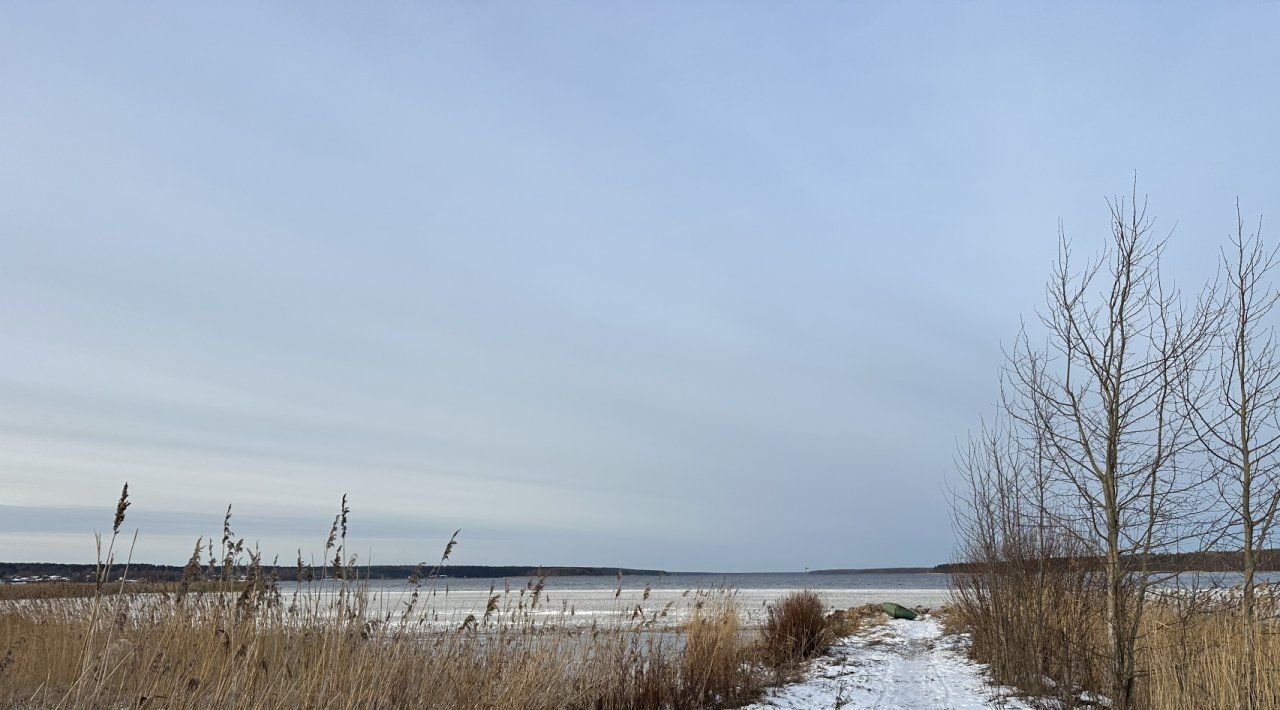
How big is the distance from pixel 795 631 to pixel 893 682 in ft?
8.99

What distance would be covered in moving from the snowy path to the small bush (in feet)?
1.01

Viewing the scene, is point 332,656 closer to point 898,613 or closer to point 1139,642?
point 1139,642

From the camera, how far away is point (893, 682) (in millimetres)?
10953

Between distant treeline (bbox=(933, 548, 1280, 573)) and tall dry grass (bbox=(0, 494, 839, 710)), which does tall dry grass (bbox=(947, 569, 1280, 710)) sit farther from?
tall dry grass (bbox=(0, 494, 839, 710))

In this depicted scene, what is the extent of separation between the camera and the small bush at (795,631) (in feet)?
42.4

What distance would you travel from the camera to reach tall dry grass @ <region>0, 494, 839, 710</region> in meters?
4.23

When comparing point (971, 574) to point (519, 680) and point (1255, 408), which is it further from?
→ point (519, 680)

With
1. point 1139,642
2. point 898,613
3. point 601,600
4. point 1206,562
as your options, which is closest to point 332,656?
point 1206,562

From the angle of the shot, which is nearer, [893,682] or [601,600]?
[893,682]

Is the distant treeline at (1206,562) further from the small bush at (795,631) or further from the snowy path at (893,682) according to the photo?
the small bush at (795,631)

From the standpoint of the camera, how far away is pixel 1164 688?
21.2 ft

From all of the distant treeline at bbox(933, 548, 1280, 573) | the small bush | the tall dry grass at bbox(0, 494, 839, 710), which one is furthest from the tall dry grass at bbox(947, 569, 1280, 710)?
the tall dry grass at bbox(0, 494, 839, 710)

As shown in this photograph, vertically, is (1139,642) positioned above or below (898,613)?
above

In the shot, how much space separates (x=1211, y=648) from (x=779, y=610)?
7.72 m
